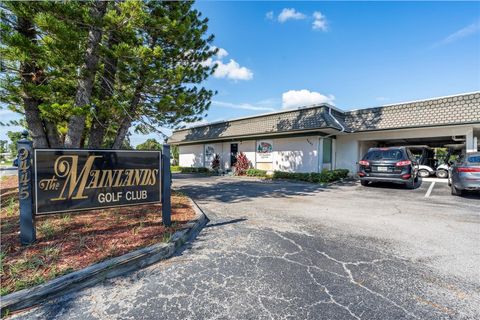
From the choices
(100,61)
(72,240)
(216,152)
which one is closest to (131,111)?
(100,61)

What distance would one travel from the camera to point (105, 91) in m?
6.67

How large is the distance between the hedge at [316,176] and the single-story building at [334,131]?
3.65ft

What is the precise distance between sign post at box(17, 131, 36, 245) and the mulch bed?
0.65 ft

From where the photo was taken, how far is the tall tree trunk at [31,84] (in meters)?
5.01

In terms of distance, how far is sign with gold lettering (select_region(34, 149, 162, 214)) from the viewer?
130 inches

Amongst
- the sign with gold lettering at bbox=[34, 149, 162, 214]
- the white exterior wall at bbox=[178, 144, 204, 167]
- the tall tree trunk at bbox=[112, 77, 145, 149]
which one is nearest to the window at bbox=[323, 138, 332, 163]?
the white exterior wall at bbox=[178, 144, 204, 167]

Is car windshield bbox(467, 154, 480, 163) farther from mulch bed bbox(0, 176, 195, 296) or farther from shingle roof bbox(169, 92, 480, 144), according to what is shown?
mulch bed bbox(0, 176, 195, 296)

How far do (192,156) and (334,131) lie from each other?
44.4ft

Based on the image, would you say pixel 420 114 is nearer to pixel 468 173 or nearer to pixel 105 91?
pixel 468 173

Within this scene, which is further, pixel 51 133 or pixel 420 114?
pixel 420 114

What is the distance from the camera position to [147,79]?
5934 mm

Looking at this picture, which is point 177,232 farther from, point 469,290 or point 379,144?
point 379,144

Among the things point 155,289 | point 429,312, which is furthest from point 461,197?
point 155,289

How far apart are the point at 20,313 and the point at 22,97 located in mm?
5358
